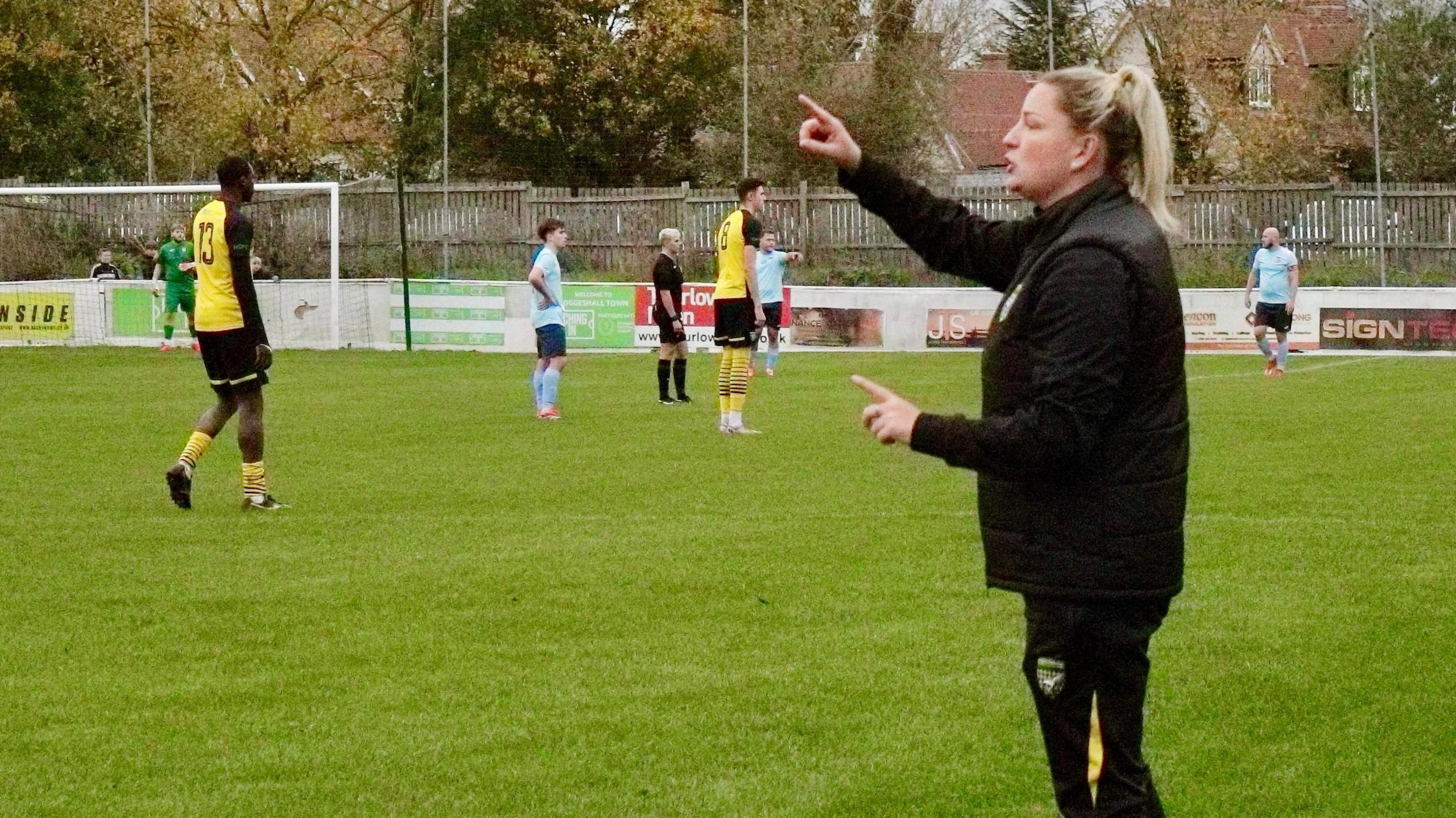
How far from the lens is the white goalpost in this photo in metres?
30.8

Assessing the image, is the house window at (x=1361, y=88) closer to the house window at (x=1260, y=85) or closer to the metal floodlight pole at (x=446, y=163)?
the house window at (x=1260, y=85)

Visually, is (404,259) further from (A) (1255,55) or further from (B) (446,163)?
(A) (1255,55)

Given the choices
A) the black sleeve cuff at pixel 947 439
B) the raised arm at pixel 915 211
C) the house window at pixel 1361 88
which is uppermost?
the house window at pixel 1361 88

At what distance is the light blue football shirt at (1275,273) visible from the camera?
80.5 feet

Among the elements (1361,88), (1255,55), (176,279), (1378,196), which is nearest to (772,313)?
(176,279)

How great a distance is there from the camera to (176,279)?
28.9 m

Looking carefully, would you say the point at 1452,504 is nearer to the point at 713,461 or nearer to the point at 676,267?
the point at 713,461

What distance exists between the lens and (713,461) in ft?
46.9

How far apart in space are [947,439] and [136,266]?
104 ft

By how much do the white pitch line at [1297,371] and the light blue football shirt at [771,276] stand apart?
5.23 metres

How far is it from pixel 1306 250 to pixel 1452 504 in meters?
20.2

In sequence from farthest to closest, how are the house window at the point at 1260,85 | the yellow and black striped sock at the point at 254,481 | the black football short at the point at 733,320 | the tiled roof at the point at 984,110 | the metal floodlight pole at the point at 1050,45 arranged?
the tiled roof at the point at 984,110, the house window at the point at 1260,85, the metal floodlight pole at the point at 1050,45, the black football short at the point at 733,320, the yellow and black striped sock at the point at 254,481

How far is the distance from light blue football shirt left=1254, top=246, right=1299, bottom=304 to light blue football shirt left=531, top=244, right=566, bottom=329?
1034 cm

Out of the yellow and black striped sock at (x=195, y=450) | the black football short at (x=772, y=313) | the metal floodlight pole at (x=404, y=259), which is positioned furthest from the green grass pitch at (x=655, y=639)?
the metal floodlight pole at (x=404, y=259)
